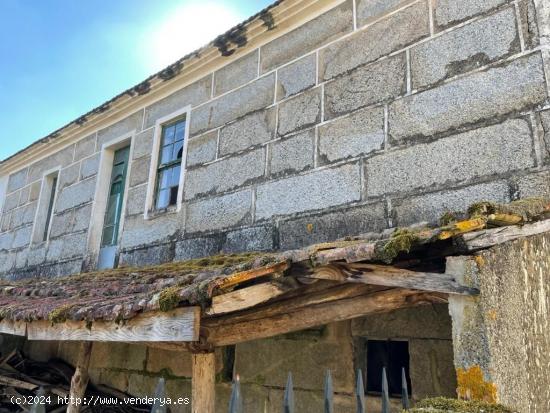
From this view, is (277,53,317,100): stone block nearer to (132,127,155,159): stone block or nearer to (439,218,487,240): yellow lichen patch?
(132,127,155,159): stone block

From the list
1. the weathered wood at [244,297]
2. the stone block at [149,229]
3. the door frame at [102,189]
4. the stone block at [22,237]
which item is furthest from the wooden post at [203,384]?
the stone block at [22,237]

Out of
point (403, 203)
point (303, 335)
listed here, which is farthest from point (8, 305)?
point (403, 203)

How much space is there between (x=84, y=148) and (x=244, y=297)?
606 centimetres

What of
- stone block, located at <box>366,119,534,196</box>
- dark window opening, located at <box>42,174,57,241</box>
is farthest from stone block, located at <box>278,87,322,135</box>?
dark window opening, located at <box>42,174,57,241</box>

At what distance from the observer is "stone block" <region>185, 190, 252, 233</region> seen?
15.0 ft

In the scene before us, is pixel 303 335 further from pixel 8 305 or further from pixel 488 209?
pixel 8 305

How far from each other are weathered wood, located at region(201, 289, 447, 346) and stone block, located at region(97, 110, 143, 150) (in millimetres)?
4298

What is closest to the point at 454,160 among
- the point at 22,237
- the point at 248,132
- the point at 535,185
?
the point at 535,185

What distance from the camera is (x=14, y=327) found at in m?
3.83

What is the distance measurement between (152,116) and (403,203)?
415cm

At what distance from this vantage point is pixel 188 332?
2.50 meters

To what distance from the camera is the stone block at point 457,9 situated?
3.30 metres

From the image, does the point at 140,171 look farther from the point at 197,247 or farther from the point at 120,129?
the point at 197,247

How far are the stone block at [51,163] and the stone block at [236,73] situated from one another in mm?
3656
